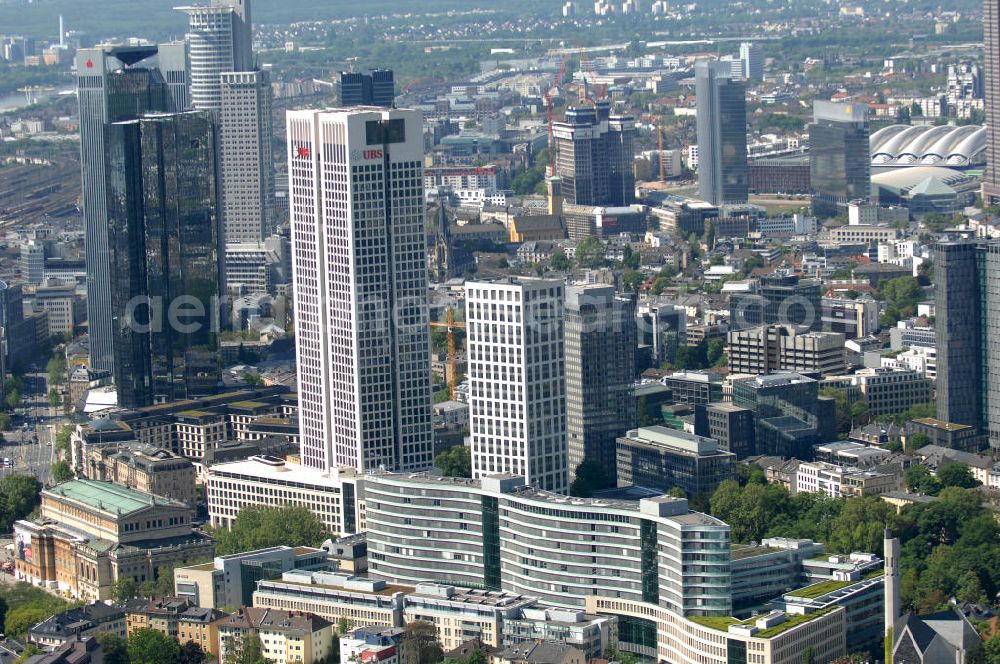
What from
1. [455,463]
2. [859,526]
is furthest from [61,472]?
[859,526]

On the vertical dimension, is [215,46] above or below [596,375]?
above

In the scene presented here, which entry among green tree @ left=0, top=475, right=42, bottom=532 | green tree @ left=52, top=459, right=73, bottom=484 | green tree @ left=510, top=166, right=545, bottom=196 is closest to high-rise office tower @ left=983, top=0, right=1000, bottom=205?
green tree @ left=510, top=166, right=545, bottom=196

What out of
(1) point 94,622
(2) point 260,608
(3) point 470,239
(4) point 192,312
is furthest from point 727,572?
(3) point 470,239

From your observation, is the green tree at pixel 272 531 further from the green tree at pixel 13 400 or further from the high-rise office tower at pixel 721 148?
the high-rise office tower at pixel 721 148

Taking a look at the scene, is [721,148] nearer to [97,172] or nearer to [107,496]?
[97,172]

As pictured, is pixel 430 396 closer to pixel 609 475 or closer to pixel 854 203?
pixel 609 475

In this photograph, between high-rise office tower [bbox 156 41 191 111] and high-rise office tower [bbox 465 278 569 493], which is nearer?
high-rise office tower [bbox 465 278 569 493]

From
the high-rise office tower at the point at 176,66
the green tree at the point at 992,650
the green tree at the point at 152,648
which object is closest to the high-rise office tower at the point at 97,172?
the high-rise office tower at the point at 176,66

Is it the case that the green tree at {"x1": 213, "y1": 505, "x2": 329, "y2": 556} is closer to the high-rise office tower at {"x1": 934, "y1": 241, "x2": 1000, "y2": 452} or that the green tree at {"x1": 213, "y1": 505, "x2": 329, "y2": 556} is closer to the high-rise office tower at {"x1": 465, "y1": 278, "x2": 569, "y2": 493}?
the high-rise office tower at {"x1": 465, "y1": 278, "x2": 569, "y2": 493}
